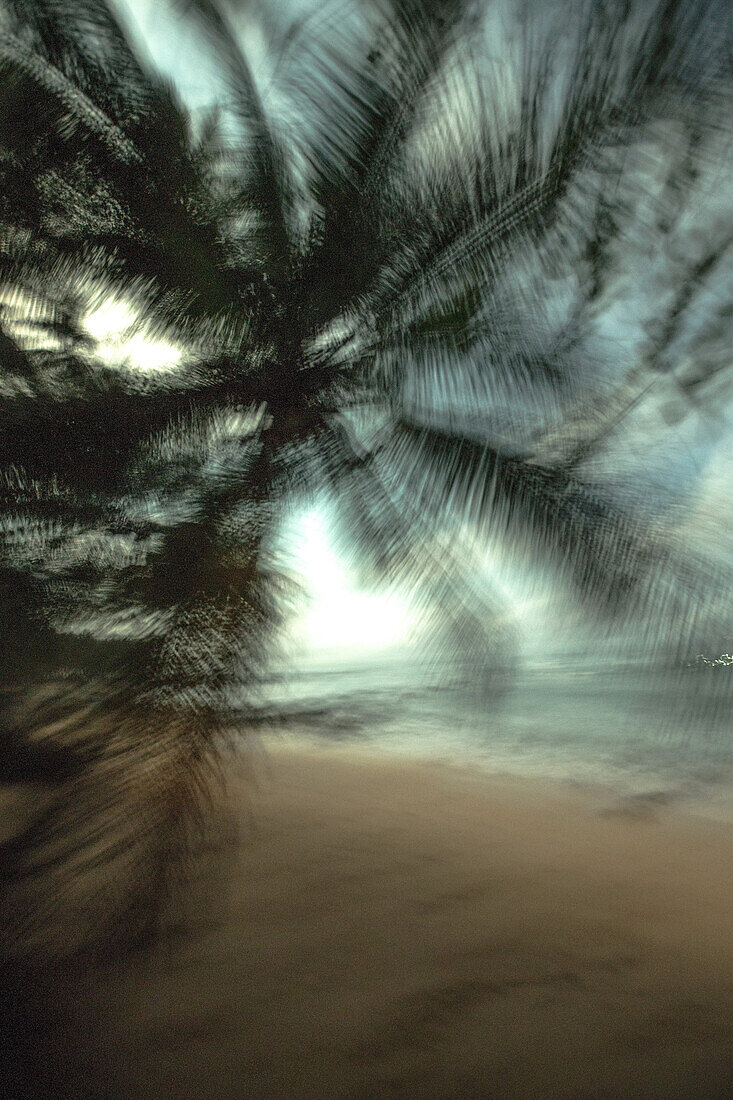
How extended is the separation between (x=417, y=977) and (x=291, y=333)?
9.69 feet

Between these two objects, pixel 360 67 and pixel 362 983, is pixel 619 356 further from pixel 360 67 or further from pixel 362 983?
pixel 362 983

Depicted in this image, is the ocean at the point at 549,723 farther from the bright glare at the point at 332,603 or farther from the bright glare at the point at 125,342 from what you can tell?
the bright glare at the point at 125,342

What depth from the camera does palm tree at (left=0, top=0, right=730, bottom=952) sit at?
2.38 metres

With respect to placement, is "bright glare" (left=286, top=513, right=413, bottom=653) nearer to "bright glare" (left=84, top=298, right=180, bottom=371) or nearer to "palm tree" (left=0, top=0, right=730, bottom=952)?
"palm tree" (left=0, top=0, right=730, bottom=952)

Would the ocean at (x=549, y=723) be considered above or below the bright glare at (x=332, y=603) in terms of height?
below

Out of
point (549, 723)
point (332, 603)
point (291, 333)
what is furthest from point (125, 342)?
point (549, 723)

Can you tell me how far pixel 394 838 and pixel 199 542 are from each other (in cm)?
217

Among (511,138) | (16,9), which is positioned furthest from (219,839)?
(16,9)

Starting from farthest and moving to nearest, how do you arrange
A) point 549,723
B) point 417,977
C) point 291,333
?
point 549,723, point 291,333, point 417,977

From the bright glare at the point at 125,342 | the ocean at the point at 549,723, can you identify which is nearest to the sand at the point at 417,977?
the ocean at the point at 549,723

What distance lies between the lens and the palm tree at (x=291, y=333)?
238cm

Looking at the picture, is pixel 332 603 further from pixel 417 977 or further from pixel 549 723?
pixel 549 723

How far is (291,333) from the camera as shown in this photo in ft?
10.2

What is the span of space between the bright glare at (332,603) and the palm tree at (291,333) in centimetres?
16
